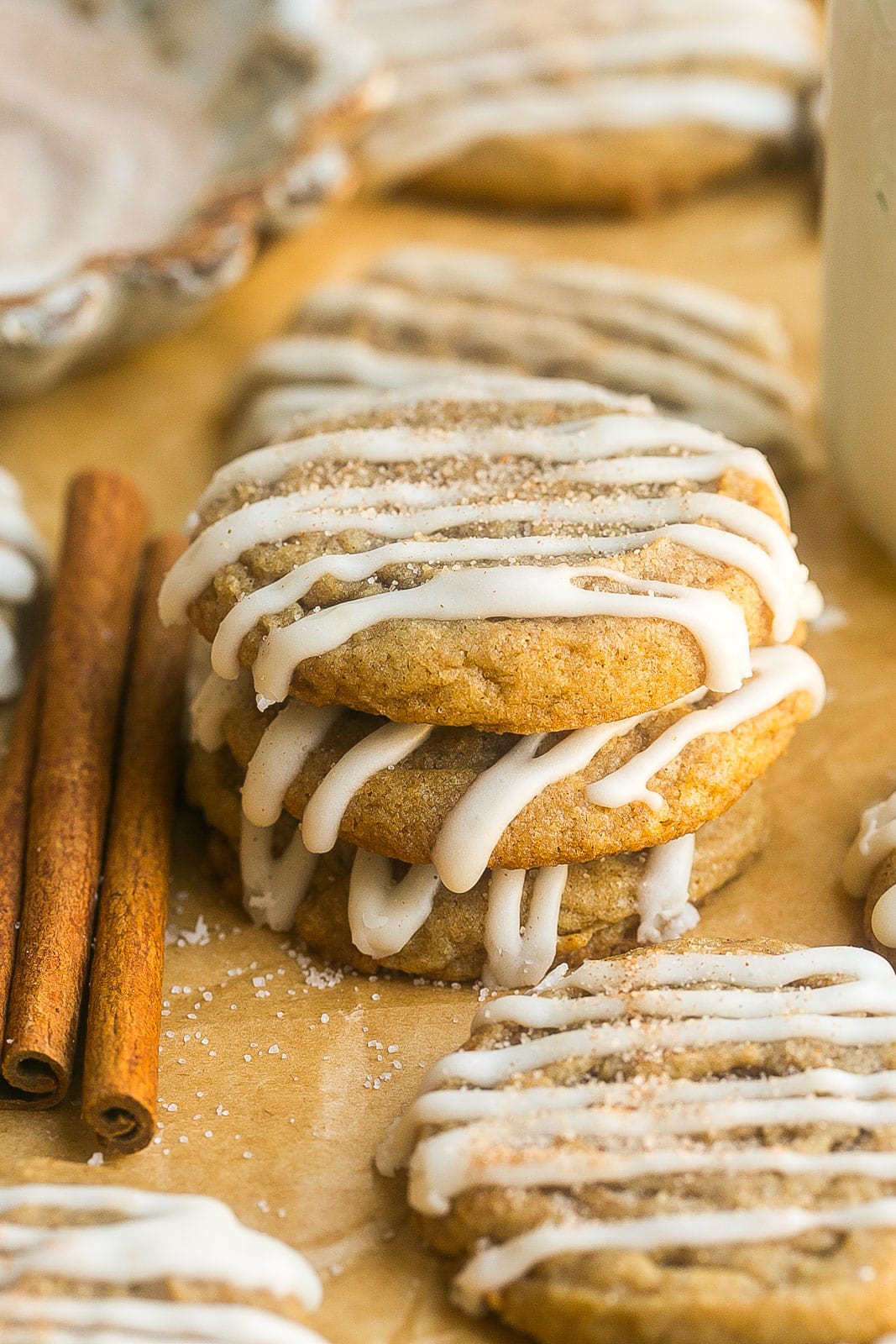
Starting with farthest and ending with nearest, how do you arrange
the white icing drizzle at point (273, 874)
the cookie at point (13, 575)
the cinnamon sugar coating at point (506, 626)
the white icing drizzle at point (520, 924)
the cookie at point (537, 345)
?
1. the cookie at point (537, 345)
2. the cookie at point (13, 575)
3. the white icing drizzle at point (273, 874)
4. the white icing drizzle at point (520, 924)
5. the cinnamon sugar coating at point (506, 626)

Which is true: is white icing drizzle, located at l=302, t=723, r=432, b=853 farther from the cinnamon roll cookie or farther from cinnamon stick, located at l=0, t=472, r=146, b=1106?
the cinnamon roll cookie

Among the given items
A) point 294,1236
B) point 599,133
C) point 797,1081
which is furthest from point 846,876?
point 599,133

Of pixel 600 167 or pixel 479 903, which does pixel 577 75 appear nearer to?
pixel 600 167

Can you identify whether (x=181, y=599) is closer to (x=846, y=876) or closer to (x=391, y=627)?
(x=391, y=627)

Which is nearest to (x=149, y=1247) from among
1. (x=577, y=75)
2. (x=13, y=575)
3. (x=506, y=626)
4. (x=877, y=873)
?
(x=506, y=626)

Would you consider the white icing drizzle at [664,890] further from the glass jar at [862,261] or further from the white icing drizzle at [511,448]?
the glass jar at [862,261]

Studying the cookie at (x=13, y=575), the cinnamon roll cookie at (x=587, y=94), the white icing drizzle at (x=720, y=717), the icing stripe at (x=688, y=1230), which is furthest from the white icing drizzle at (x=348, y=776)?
the cinnamon roll cookie at (x=587, y=94)
